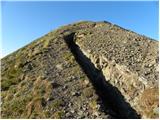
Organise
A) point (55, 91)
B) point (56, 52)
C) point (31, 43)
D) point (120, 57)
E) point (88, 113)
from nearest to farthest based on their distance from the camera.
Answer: point (88, 113) → point (55, 91) → point (120, 57) → point (56, 52) → point (31, 43)

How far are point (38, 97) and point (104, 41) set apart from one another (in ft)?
58.0

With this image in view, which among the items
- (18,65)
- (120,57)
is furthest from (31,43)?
(120,57)

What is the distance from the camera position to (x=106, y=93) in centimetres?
3572

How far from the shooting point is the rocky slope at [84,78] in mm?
30734

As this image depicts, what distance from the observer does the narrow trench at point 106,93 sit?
31.6 m

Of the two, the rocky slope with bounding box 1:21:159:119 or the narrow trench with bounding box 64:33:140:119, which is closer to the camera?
the rocky slope with bounding box 1:21:159:119

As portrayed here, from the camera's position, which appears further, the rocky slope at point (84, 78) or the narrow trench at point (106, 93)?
the narrow trench at point (106, 93)

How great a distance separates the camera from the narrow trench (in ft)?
104

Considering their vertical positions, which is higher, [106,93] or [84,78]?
[84,78]

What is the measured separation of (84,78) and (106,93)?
287 cm

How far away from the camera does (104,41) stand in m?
47.4

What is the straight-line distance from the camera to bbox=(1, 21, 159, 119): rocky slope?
30.7m

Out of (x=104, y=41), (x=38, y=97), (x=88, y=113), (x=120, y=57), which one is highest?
(x=104, y=41)

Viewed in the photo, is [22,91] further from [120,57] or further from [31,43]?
[31,43]
